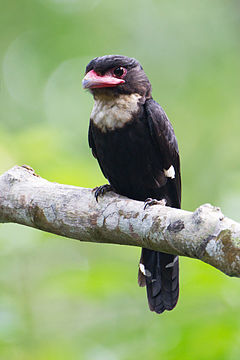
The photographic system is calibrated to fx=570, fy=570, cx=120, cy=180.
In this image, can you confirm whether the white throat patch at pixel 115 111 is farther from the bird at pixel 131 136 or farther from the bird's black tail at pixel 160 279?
the bird's black tail at pixel 160 279

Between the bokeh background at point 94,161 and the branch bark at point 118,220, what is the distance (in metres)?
0.53

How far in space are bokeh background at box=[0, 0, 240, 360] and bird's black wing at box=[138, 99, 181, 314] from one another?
0.28ft

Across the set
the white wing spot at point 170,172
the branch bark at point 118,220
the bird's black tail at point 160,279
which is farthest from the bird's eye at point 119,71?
the bird's black tail at point 160,279

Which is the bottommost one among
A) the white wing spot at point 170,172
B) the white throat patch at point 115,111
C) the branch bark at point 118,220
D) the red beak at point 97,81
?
the branch bark at point 118,220

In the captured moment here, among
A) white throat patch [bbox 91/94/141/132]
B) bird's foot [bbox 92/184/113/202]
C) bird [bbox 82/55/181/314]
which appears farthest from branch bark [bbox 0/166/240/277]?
white throat patch [bbox 91/94/141/132]

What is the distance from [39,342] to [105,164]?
47.4 inches

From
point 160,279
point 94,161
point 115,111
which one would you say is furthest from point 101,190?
point 94,161

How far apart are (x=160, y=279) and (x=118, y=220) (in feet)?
4.31

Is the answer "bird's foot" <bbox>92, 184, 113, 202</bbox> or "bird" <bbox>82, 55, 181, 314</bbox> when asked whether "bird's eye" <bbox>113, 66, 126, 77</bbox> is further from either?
"bird's foot" <bbox>92, 184, 113, 202</bbox>

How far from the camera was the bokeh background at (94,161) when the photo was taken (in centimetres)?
337

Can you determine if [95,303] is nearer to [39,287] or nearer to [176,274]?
[39,287]

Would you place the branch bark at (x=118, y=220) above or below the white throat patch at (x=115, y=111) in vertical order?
below
